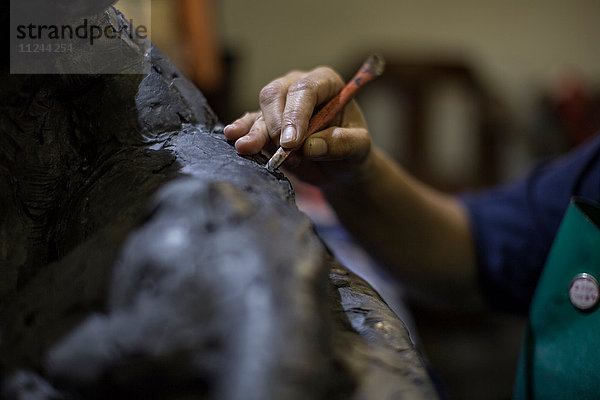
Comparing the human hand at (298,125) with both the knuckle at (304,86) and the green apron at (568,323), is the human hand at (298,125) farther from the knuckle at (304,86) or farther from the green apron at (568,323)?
the green apron at (568,323)

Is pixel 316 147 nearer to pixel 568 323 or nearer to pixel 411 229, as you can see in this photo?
pixel 568 323

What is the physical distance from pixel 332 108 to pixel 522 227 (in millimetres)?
747

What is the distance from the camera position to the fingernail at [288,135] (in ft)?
2.17

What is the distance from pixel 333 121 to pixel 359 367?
0.43m

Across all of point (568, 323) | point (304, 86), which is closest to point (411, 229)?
point (568, 323)

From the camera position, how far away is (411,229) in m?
1.30

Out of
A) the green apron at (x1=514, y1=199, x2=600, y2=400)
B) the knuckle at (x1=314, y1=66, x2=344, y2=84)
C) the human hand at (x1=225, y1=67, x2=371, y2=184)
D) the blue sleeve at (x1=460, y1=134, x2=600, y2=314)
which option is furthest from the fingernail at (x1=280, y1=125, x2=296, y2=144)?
the blue sleeve at (x1=460, y1=134, x2=600, y2=314)

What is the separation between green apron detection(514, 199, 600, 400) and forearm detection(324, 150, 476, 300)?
435 mm

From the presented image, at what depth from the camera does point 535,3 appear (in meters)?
3.77

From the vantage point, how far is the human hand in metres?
0.68

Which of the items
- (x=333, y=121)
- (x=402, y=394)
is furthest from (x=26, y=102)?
(x=402, y=394)

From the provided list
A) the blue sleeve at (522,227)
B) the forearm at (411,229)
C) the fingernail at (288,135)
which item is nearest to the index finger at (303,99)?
the fingernail at (288,135)

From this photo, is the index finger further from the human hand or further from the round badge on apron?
the round badge on apron

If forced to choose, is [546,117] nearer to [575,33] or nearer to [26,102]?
[575,33]
